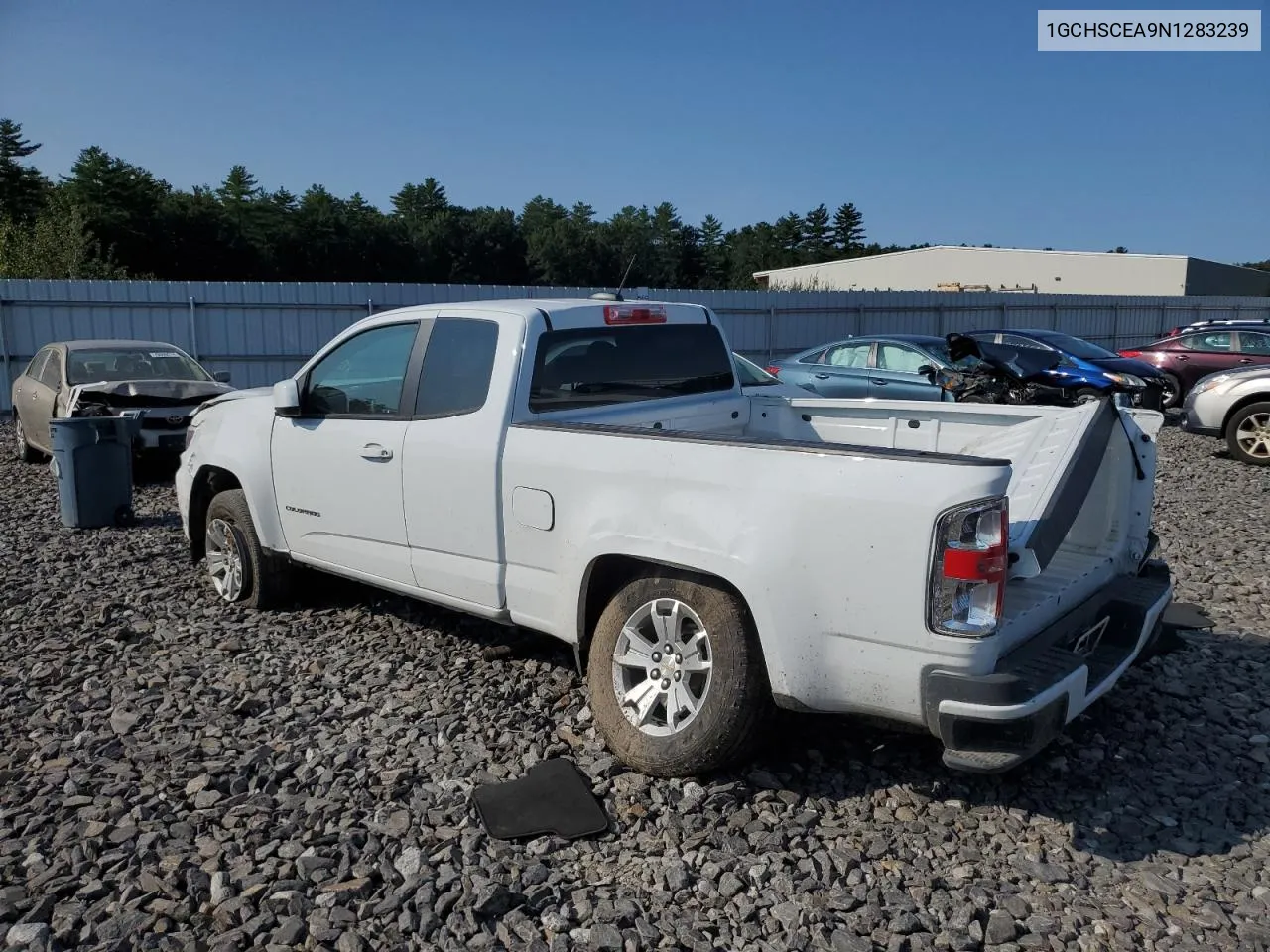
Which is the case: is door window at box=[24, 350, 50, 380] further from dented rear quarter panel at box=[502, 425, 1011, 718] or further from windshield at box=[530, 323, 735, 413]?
dented rear quarter panel at box=[502, 425, 1011, 718]

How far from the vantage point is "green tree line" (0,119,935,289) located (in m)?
52.9

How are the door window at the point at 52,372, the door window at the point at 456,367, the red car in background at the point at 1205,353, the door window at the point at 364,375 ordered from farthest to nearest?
the red car in background at the point at 1205,353 < the door window at the point at 52,372 < the door window at the point at 364,375 < the door window at the point at 456,367

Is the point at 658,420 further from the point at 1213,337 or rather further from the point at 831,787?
the point at 1213,337

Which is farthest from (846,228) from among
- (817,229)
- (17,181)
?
(17,181)

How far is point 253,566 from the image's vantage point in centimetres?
593

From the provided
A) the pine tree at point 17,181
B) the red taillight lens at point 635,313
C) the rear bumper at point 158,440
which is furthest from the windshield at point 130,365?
the pine tree at point 17,181

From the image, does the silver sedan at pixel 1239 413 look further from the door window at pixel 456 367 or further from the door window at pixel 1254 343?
the door window at pixel 456 367

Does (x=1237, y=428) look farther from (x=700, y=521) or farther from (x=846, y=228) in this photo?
(x=846, y=228)

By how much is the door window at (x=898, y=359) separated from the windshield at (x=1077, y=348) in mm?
4089

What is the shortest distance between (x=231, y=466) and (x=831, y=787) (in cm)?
394

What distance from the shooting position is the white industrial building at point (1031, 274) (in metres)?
51.5

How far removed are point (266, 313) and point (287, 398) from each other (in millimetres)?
13878

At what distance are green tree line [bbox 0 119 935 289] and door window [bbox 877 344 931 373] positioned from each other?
27.3 meters

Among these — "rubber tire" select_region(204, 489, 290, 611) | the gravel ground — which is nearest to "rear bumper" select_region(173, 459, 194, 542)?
"rubber tire" select_region(204, 489, 290, 611)
